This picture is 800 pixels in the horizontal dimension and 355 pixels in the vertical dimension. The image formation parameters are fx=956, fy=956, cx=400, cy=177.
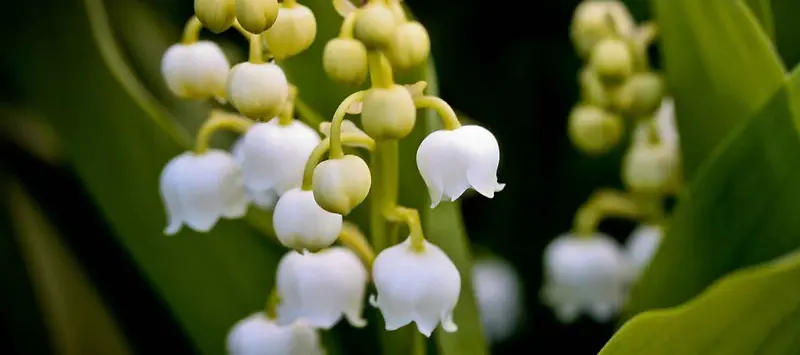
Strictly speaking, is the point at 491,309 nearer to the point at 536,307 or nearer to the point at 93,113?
the point at 536,307

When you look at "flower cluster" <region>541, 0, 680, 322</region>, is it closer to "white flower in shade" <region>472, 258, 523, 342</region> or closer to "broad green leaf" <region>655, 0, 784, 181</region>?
"broad green leaf" <region>655, 0, 784, 181</region>

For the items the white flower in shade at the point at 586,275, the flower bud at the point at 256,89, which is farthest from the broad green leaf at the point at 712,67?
the flower bud at the point at 256,89

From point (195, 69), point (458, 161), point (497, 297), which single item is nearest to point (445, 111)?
Result: point (458, 161)

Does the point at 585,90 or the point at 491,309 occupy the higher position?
the point at 585,90

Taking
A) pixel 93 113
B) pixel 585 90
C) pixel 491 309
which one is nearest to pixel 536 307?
pixel 491 309

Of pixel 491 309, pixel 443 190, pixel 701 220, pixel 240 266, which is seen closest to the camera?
pixel 443 190

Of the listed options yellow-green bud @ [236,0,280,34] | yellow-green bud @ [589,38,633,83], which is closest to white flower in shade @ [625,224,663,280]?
yellow-green bud @ [589,38,633,83]

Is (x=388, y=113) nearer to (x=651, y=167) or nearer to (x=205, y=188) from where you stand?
(x=205, y=188)
